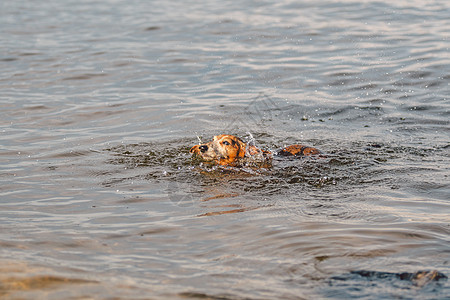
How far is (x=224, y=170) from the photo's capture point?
7.68 m

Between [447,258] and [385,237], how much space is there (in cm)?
60

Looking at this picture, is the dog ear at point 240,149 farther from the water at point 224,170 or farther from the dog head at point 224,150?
the water at point 224,170

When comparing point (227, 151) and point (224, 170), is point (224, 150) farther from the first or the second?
point (224, 170)

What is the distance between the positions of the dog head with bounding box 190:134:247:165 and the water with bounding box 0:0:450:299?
0.77 feet

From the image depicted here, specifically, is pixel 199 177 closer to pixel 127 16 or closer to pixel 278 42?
pixel 278 42

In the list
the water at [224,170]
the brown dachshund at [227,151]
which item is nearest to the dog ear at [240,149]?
A: the brown dachshund at [227,151]

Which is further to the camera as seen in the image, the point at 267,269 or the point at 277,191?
the point at 277,191

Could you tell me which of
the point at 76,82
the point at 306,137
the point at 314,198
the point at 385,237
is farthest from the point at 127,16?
the point at 385,237

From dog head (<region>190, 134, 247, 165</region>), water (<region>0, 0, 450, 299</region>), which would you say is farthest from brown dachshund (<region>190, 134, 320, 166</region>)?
water (<region>0, 0, 450, 299</region>)

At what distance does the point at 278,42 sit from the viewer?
15.8 metres

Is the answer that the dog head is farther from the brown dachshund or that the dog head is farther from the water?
the water

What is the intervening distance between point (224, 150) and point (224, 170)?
0.82 feet

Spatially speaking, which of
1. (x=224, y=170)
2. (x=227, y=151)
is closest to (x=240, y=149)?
(x=227, y=151)

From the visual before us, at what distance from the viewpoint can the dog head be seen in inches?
303
